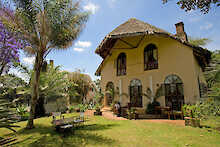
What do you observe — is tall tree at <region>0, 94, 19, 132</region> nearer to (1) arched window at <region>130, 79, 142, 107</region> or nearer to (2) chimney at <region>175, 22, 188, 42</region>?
(1) arched window at <region>130, 79, 142, 107</region>

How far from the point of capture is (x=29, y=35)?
746 centimetres

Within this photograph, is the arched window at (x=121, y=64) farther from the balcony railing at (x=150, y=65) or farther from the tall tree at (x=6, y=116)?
the tall tree at (x=6, y=116)

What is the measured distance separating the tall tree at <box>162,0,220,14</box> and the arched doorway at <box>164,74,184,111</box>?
7.42 meters

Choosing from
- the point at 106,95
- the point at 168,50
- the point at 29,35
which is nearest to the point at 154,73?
the point at 168,50

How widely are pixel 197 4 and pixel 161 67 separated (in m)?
7.93

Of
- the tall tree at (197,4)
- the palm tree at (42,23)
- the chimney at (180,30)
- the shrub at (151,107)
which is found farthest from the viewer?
the chimney at (180,30)

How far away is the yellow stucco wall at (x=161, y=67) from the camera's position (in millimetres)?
10102

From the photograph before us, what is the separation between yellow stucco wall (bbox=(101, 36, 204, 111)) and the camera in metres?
10.1

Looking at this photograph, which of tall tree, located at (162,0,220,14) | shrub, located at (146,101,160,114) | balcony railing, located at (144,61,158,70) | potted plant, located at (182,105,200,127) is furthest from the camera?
balcony railing, located at (144,61,158,70)

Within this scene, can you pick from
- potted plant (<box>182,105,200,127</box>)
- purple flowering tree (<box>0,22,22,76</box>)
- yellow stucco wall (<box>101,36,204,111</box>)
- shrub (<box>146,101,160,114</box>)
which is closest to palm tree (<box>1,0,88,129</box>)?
purple flowering tree (<box>0,22,22,76</box>)

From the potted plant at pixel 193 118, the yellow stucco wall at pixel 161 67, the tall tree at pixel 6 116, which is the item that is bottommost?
the potted plant at pixel 193 118

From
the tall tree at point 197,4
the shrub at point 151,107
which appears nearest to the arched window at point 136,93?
the shrub at point 151,107

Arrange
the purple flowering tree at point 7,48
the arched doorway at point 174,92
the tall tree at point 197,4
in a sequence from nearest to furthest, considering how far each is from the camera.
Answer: the tall tree at point 197,4 → the purple flowering tree at point 7,48 → the arched doorway at point 174,92

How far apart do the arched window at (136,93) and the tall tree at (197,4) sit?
9251 millimetres
